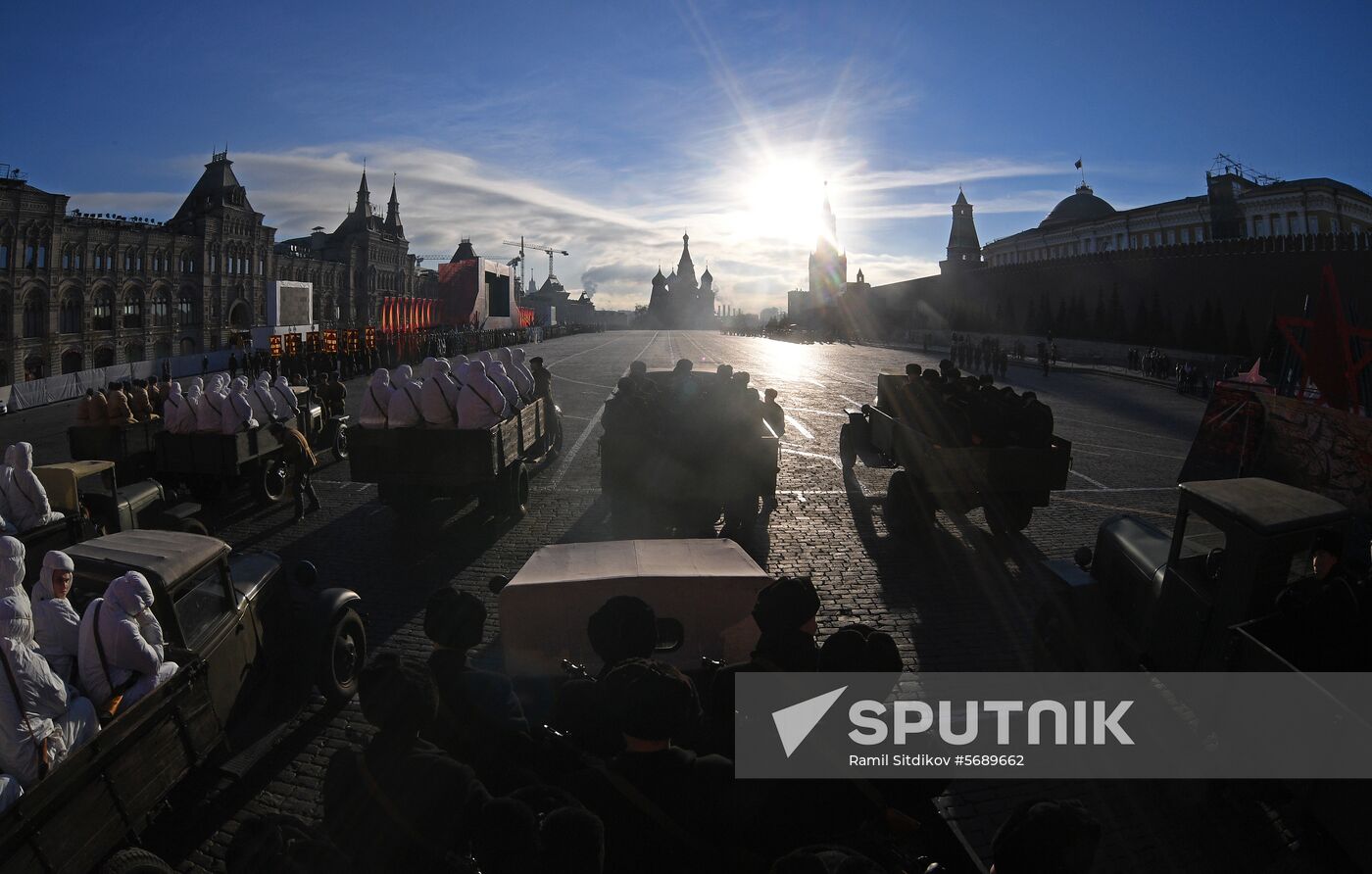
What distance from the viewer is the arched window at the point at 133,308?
55269 millimetres

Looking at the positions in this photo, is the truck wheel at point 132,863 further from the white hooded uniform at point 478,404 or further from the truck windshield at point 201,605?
the white hooded uniform at point 478,404

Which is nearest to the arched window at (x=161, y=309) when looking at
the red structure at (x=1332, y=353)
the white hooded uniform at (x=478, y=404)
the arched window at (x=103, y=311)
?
the arched window at (x=103, y=311)

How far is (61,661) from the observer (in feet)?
12.7

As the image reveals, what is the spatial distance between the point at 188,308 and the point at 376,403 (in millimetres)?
64113

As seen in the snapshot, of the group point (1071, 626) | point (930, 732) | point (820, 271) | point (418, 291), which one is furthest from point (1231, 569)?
point (820, 271)

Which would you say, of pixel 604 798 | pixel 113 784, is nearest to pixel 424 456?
pixel 113 784

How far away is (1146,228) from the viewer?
69.8 metres

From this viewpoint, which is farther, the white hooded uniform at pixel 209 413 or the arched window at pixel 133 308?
the arched window at pixel 133 308

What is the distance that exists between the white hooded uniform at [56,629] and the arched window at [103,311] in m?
62.3

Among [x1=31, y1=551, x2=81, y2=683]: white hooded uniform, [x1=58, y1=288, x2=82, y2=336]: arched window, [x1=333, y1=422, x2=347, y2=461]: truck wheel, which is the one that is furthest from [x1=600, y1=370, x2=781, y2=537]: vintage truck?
[x1=58, y1=288, x2=82, y2=336]: arched window

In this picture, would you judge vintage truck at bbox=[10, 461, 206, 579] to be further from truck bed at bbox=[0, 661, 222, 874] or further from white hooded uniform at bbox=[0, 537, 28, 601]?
truck bed at bbox=[0, 661, 222, 874]

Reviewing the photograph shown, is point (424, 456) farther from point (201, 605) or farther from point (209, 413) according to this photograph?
point (201, 605)

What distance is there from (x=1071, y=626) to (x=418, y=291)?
116341 millimetres

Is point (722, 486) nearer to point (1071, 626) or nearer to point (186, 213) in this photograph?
point (1071, 626)
